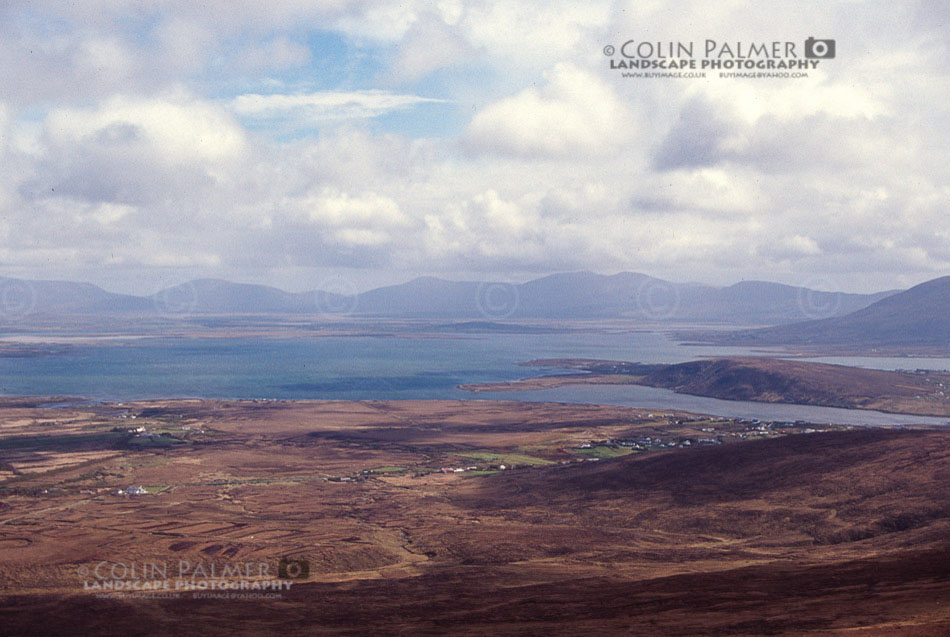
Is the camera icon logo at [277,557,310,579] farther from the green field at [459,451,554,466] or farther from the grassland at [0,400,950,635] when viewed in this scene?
the green field at [459,451,554,466]

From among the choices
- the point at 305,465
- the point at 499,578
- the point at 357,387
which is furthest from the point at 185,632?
the point at 357,387

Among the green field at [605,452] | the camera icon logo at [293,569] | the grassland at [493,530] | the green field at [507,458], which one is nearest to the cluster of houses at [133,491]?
the grassland at [493,530]

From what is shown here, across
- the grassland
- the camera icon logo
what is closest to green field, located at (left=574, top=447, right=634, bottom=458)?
the grassland

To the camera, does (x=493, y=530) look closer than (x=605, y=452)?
Yes

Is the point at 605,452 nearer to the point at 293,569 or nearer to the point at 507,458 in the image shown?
the point at 507,458

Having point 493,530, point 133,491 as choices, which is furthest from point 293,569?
point 133,491

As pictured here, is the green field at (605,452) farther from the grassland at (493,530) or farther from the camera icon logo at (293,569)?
the camera icon logo at (293,569)

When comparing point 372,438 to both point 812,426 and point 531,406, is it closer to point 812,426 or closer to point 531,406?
point 531,406

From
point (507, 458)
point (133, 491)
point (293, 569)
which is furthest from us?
point (507, 458)
